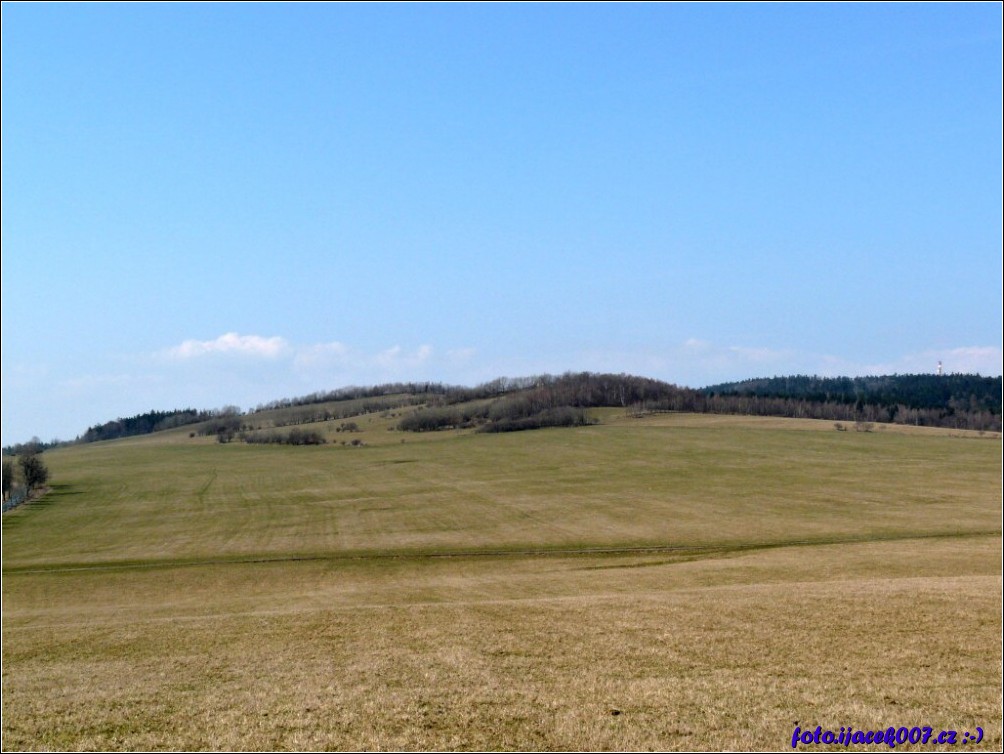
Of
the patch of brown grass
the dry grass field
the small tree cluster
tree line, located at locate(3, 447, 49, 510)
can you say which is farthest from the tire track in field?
the small tree cluster

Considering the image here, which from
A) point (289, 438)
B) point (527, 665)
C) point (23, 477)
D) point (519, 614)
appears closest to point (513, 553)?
point (519, 614)

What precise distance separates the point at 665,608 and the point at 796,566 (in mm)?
17076

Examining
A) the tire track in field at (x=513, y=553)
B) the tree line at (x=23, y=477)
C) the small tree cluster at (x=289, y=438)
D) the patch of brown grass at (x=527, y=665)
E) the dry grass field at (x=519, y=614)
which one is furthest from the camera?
the small tree cluster at (x=289, y=438)

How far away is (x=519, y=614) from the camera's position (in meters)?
30.2

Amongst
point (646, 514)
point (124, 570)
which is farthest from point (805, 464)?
point (124, 570)

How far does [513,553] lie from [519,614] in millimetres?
27821

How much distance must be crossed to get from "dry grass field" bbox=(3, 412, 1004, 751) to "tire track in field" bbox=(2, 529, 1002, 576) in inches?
16.1

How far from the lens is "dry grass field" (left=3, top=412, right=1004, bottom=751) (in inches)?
704

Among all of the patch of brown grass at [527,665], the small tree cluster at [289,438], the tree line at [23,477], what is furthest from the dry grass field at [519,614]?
the small tree cluster at [289,438]

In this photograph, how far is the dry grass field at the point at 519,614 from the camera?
17.9 meters

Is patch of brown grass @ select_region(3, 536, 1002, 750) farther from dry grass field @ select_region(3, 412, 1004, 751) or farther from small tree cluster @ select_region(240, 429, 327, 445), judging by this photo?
small tree cluster @ select_region(240, 429, 327, 445)

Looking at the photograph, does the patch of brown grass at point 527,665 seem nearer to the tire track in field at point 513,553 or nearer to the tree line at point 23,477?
the tire track in field at point 513,553

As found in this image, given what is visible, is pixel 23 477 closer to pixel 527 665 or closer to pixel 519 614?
pixel 519 614

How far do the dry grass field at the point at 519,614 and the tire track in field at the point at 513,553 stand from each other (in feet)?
1.34
